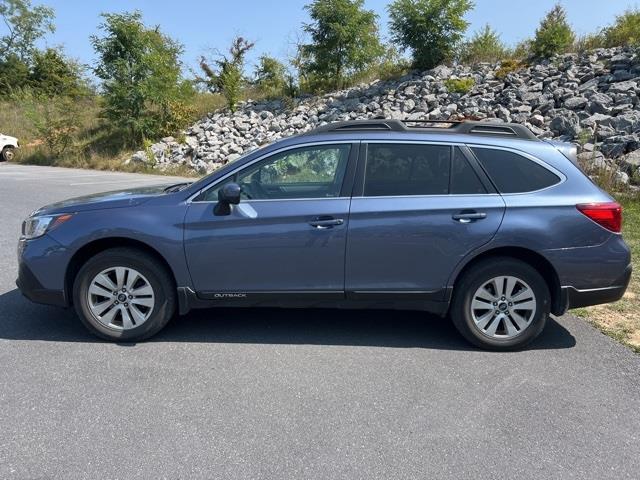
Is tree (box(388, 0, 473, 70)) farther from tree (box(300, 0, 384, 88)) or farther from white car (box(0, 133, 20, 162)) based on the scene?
white car (box(0, 133, 20, 162))

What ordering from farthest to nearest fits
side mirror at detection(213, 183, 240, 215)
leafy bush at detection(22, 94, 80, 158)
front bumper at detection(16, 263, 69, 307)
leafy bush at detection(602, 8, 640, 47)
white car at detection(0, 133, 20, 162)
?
white car at detection(0, 133, 20, 162) < leafy bush at detection(22, 94, 80, 158) < leafy bush at detection(602, 8, 640, 47) < front bumper at detection(16, 263, 69, 307) < side mirror at detection(213, 183, 240, 215)

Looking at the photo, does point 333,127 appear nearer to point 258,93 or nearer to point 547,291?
point 547,291

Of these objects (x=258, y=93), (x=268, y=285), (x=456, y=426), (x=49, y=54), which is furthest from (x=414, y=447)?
(x=49, y=54)

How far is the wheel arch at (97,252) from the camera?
4.28 meters

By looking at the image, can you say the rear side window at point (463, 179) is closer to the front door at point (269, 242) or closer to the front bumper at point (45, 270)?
the front door at point (269, 242)

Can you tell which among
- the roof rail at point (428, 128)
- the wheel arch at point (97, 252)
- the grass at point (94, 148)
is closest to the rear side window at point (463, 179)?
the roof rail at point (428, 128)

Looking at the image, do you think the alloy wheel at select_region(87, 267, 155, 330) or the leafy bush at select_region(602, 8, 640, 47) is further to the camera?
the leafy bush at select_region(602, 8, 640, 47)

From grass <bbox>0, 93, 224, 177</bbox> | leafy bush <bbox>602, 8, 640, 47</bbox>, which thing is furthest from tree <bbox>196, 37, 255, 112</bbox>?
leafy bush <bbox>602, 8, 640, 47</bbox>

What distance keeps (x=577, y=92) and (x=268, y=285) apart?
1602cm

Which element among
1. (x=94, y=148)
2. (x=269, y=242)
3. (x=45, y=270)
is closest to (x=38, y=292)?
(x=45, y=270)

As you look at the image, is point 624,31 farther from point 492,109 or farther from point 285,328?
point 285,328

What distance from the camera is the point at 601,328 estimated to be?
4832 mm

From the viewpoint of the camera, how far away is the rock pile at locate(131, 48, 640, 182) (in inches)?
555

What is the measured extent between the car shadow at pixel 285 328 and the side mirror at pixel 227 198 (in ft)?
3.66
